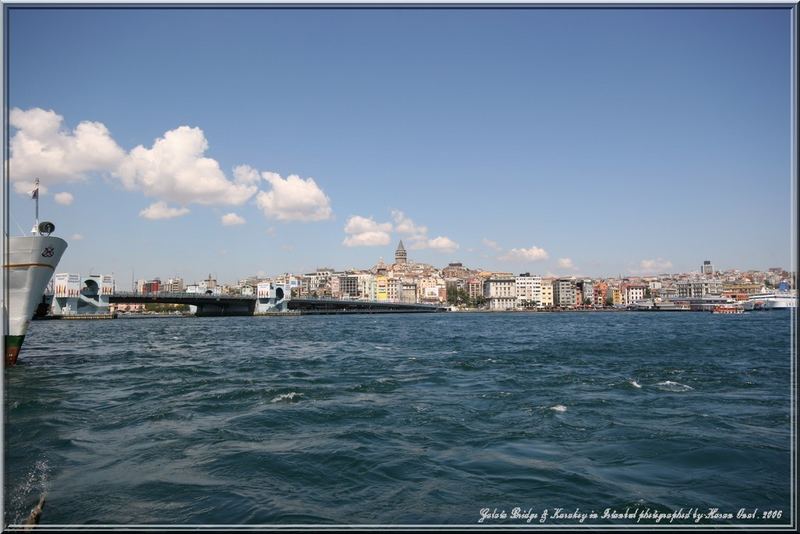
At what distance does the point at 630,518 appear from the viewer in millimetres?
6734

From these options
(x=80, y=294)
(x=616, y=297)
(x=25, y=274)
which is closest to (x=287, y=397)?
(x=25, y=274)

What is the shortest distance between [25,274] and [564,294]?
18666 cm

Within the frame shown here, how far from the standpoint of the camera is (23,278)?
2064cm

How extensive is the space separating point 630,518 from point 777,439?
19.6 feet

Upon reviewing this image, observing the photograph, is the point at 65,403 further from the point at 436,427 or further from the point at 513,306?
the point at 513,306

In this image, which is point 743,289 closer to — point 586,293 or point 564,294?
point 586,293

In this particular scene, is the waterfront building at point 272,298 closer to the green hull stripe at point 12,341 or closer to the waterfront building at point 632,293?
the green hull stripe at point 12,341

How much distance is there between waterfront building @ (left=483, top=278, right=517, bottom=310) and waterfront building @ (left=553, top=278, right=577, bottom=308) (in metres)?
15.1

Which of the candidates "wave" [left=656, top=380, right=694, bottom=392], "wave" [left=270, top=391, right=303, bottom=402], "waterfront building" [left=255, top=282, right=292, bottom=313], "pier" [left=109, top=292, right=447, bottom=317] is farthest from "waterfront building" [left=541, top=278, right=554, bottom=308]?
"wave" [left=270, top=391, right=303, bottom=402]

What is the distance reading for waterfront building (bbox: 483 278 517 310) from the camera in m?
186

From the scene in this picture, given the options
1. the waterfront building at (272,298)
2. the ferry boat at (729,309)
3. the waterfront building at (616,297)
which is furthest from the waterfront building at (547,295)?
the waterfront building at (272,298)

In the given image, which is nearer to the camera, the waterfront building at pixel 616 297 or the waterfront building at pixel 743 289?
the waterfront building at pixel 743 289

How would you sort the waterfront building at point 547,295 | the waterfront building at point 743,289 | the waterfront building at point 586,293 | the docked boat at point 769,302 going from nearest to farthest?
the docked boat at point 769,302, the waterfront building at point 743,289, the waterfront building at point 547,295, the waterfront building at point 586,293

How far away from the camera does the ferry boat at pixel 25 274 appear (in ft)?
67.1
